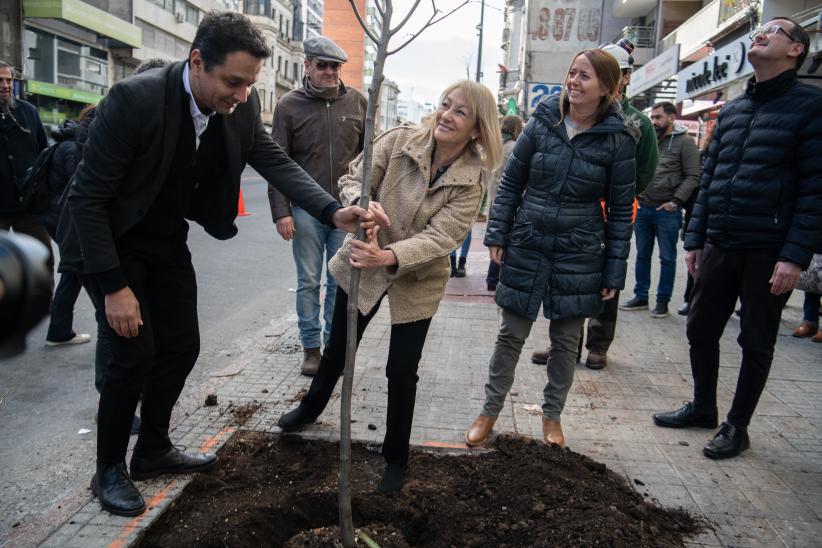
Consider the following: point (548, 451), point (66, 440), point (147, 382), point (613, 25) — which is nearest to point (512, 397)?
point (548, 451)

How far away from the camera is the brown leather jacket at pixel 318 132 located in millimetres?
5242

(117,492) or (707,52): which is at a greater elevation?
(707,52)

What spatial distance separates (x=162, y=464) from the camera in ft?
11.2

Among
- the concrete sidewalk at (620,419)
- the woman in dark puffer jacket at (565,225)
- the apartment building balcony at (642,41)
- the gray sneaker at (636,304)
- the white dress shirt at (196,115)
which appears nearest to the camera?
the white dress shirt at (196,115)

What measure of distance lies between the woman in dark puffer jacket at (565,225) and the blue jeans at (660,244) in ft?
13.2

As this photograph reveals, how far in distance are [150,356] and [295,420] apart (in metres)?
1.04

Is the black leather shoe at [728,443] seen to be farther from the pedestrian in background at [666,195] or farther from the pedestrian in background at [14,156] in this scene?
the pedestrian in background at [14,156]

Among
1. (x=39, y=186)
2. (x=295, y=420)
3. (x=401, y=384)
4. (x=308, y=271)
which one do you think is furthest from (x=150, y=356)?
(x=39, y=186)

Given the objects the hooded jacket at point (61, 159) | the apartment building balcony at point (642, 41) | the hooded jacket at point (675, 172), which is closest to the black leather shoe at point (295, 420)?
the hooded jacket at point (61, 159)

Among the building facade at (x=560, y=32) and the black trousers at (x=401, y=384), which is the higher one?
the building facade at (x=560, y=32)

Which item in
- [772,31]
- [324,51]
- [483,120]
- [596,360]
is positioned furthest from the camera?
[596,360]

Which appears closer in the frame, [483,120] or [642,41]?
[483,120]

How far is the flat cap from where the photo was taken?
5.15 meters

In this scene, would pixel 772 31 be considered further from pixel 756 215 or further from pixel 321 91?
pixel 321 91
